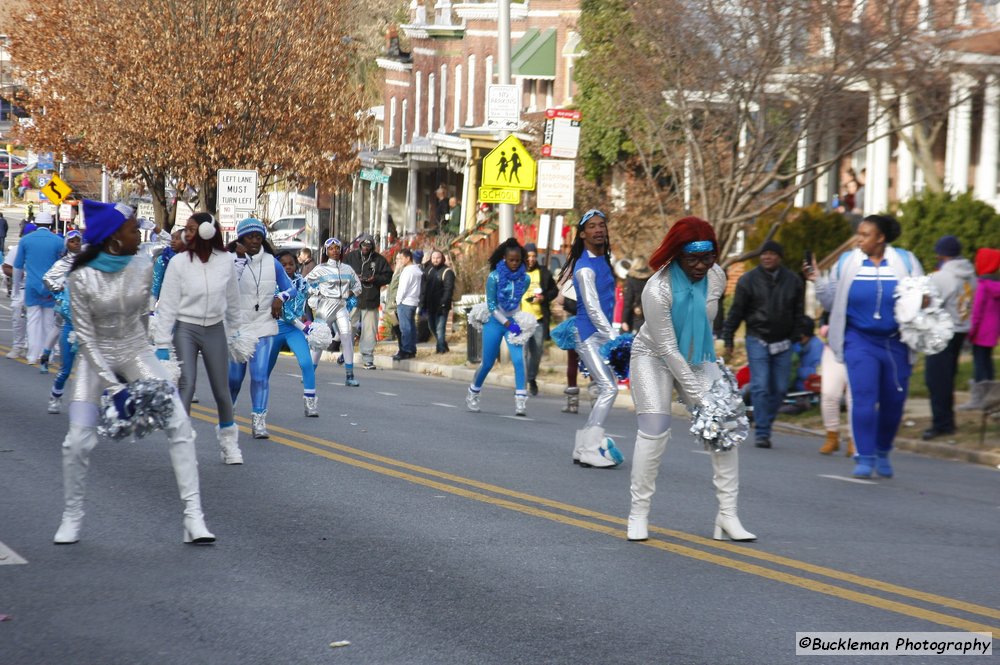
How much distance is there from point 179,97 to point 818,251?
19313 mm

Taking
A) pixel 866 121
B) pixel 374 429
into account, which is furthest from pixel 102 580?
pixel 866 121

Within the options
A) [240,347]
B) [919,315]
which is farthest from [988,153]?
[240,347]

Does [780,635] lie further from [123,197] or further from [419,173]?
[123,197]

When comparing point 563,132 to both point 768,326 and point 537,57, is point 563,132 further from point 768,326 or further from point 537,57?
point 537,57

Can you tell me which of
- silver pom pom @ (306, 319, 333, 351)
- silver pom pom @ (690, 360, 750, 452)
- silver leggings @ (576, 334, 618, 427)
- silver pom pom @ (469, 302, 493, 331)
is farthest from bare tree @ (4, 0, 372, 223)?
silver pom pom @ (690, 360, 750, 452)

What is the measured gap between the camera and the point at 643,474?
825cm

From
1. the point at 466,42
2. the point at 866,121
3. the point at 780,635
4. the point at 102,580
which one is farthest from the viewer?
the point at 466,42

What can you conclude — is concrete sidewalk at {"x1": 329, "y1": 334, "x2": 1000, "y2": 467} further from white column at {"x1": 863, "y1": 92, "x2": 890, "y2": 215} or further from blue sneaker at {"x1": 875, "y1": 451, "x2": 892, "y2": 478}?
white column at {"x1": 863, "y1": 92, "x2": 890, "y2": 215}

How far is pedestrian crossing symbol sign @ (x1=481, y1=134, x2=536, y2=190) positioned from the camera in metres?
23.0

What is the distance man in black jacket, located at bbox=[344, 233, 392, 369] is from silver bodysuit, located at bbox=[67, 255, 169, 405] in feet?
54.1

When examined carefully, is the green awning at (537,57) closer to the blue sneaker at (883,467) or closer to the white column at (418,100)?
the white column at (418,100)

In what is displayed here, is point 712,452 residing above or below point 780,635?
above

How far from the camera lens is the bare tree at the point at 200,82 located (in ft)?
Result: 125

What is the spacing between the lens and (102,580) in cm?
724
